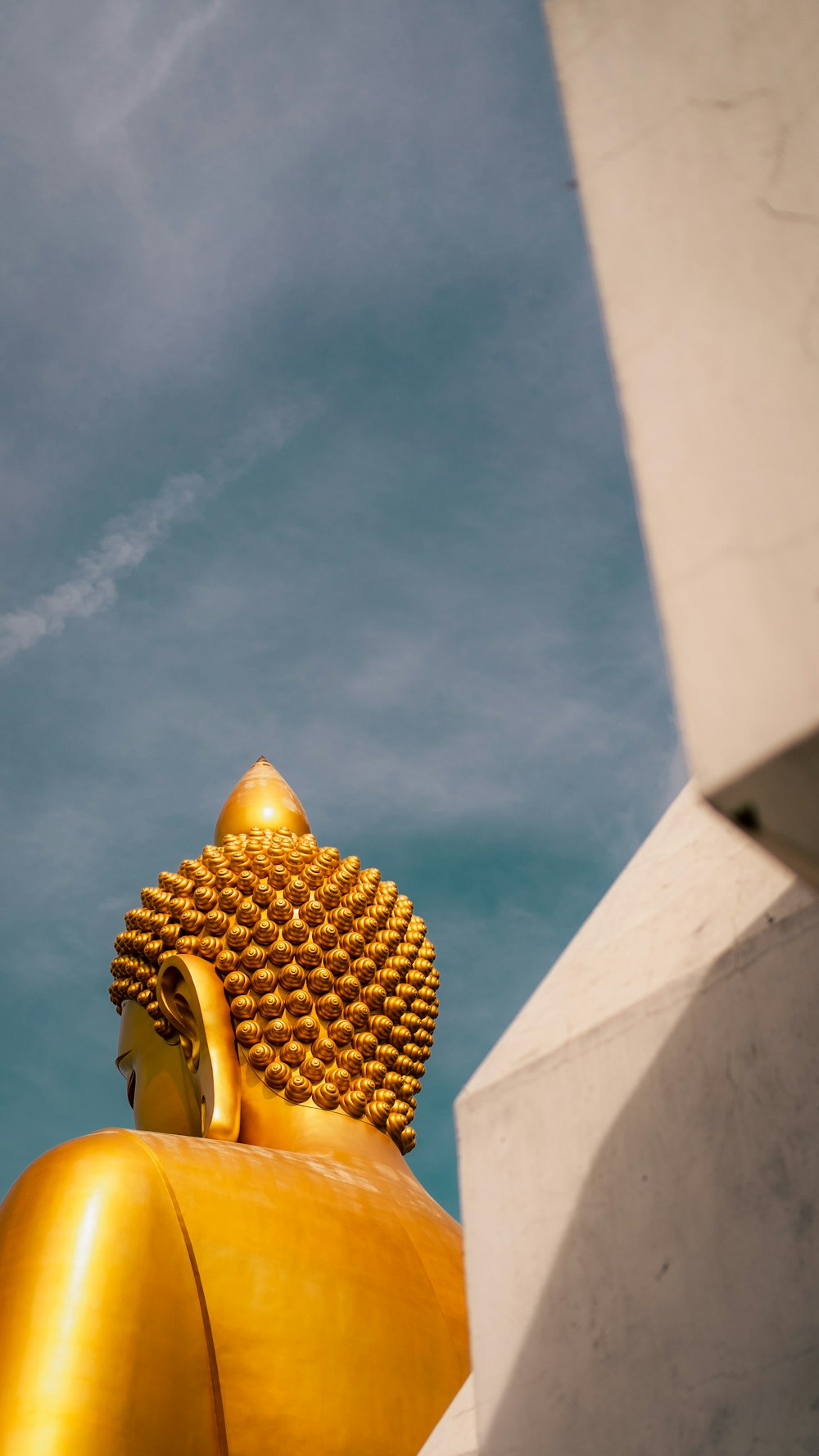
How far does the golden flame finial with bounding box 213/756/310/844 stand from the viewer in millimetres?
7500

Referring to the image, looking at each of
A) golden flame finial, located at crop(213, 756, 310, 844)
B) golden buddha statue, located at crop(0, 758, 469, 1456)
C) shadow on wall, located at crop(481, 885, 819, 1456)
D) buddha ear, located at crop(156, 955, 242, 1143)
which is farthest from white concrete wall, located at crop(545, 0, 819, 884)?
golden flame finial, located at crop(213, 756, 310, 844)

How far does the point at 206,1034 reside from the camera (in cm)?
586

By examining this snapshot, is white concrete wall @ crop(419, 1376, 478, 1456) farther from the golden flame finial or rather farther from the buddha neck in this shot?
the golden flame finial

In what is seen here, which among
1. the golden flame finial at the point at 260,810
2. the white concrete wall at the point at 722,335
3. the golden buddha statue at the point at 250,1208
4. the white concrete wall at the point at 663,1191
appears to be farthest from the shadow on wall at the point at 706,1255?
the golden flame finial at the point at 260,810

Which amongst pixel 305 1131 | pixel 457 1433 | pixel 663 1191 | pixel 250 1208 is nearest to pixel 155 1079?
pixel 305 1131

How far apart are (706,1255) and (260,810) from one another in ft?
19.2

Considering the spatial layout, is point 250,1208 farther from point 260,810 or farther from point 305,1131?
point 260,810

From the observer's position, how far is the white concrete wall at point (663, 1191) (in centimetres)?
177

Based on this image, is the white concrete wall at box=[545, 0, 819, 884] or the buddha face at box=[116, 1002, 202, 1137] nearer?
the white concrete wall at box=[545, 0, 819, 884]

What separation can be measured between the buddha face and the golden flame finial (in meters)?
1.37

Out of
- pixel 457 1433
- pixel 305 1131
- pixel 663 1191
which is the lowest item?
pixel 457 1433

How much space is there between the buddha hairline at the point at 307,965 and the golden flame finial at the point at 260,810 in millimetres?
630

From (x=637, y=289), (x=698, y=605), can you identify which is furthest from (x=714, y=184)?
(x=698, y=605)

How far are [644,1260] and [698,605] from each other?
4.13 feet
